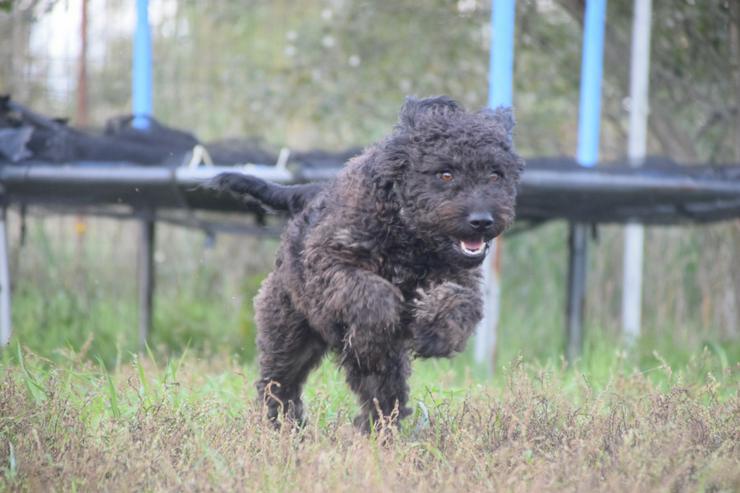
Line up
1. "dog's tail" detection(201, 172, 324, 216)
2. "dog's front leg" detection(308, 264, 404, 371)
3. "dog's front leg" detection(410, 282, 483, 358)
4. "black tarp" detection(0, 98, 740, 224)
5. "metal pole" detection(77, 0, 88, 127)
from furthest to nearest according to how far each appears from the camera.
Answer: "metal pole" detection(77, 0, 88, 127) → "black tarp" detection(0, 98, 740, 224) → "dog's tail" detection(201, 172, 324, 216) → "dog's front leg" detection(308, 264, 404, 371) → "dog's front leg" detection(410, 282, 483, 358)

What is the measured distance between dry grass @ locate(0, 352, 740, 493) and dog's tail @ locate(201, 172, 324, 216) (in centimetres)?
91

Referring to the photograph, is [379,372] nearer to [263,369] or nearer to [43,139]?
[263,369]

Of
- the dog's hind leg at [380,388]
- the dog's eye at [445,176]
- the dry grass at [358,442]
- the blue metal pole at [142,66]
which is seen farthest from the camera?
the blue metal pole at [142,66]

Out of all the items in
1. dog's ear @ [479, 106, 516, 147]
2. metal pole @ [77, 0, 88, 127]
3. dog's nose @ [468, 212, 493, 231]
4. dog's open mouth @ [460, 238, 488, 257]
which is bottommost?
dog's open mouth @ [460, 238, 488, 257]

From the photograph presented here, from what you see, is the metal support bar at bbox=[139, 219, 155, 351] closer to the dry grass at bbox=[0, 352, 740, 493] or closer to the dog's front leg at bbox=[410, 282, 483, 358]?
the dry grass at bbox=[0, 352, 740, 493]

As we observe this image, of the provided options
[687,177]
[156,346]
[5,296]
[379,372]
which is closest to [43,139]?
[5,296]

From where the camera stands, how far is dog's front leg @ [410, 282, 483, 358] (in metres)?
3.95

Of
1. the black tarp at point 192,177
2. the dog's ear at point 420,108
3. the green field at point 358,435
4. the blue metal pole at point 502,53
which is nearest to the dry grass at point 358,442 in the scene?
the green field at point 358,435

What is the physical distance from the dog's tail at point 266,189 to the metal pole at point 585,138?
3.10 meters

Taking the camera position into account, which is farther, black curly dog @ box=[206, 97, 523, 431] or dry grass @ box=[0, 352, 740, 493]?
black curly dog @ box=[206, 97, 523, 431]

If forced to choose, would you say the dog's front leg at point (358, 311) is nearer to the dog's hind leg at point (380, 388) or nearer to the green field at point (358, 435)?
the dog's hind leg at point (380, 388)

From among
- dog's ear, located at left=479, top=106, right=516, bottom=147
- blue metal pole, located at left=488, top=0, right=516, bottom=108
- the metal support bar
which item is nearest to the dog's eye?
dog's ear, located at left=479, top=106, right=516, bottom=147

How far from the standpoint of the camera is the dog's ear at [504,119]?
4477 millimetres

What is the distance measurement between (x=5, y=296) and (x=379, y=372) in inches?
142
